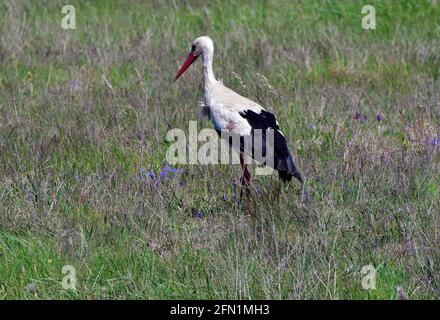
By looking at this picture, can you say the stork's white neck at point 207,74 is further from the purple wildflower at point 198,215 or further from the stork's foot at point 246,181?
the purple wildflower at point 198,215

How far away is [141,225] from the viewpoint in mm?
4781

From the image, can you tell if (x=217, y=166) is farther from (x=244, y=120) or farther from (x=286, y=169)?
(x=286, y=169)

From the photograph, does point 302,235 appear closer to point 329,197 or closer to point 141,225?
point 329,197

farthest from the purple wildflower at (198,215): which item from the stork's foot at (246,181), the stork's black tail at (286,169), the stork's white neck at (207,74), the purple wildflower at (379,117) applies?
the purple wildflower at (379,117)

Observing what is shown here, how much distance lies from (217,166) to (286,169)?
0.63 m

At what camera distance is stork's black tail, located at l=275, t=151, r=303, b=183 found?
5.27 metres

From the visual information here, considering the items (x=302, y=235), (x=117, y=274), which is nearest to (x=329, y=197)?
(x=302, y=235)

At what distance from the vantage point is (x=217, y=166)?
5785 millimetres

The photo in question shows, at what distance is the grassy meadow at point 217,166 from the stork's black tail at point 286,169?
0.27 ft

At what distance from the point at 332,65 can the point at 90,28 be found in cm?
260

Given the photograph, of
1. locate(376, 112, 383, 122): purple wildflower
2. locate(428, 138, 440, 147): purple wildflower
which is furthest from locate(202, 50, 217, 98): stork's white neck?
locate(428, 138, 440, 147): purple wildflower

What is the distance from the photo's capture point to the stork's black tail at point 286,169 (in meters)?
5.27

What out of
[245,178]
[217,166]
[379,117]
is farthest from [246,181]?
[379,117]

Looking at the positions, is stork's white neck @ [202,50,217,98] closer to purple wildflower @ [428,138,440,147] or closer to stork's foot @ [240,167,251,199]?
stork's foot @ [240,167,251,199]
